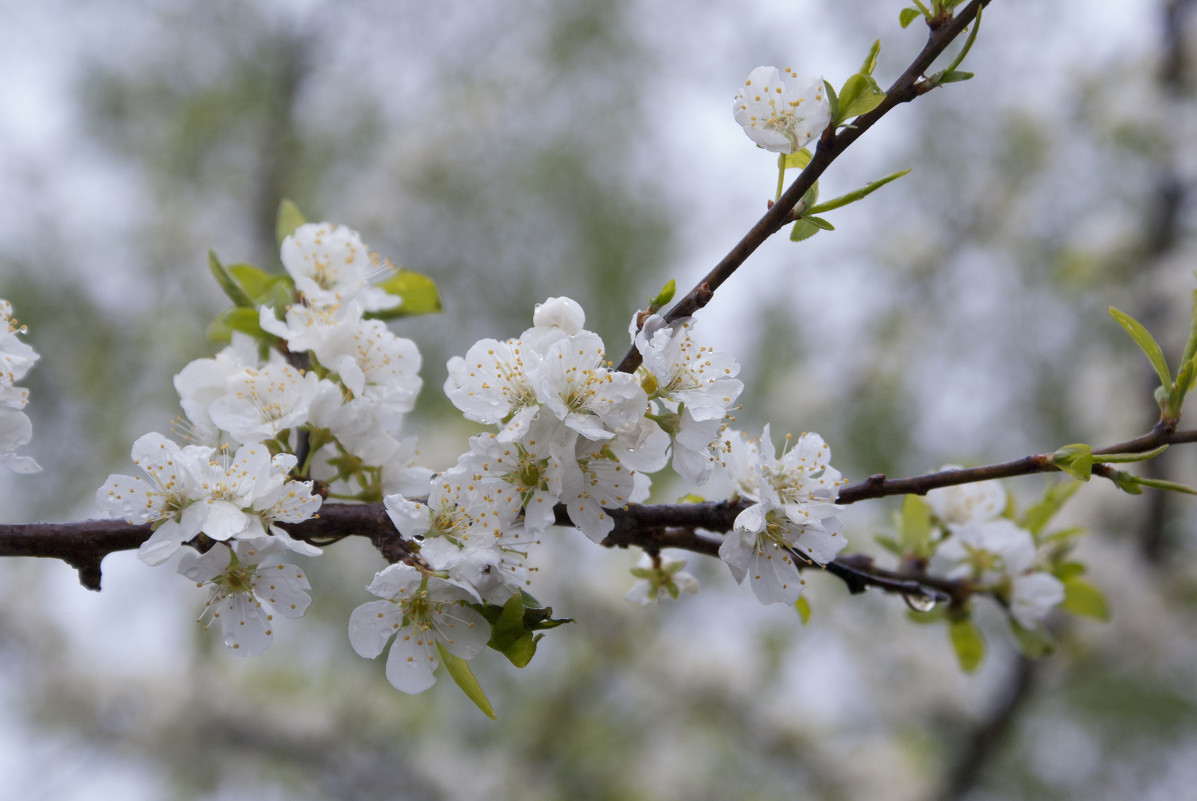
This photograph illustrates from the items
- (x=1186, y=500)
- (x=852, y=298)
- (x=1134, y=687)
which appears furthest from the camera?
(x=852, y=298)

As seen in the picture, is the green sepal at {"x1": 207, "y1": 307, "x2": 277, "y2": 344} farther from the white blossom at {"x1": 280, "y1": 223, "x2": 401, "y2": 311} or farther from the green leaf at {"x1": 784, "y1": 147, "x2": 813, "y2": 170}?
the green leaf at {"x1": 784, "y1": 147, "x2": 813, "y2": 170}

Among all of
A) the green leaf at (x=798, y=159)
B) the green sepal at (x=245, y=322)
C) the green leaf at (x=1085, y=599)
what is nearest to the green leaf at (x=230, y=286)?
the green sepal at (x=245, y=322)

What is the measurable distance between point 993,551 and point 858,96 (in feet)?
1.92

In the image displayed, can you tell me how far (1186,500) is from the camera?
10.5 feet

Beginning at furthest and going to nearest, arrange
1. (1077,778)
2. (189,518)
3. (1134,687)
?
(1077,778) → (1134,687) → (189,518)

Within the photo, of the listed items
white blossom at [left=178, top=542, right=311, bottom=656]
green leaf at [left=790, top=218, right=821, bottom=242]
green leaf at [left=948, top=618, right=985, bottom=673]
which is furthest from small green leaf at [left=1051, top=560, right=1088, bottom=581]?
white blossom at [left=178, top=542, right=311, bottom=656]

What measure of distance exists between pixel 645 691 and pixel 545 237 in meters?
2.27

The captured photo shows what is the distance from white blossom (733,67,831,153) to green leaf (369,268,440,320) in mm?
425

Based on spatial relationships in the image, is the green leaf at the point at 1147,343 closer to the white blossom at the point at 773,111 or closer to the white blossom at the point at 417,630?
the white blossom at the point at 773,111

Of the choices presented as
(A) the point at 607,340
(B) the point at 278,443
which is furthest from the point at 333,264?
(A) the point at 607,340

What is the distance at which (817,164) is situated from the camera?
69cm

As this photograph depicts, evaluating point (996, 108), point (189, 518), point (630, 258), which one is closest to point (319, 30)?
point (630, 258)

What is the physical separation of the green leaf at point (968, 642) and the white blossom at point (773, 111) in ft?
2.11

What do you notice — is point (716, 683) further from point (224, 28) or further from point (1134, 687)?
point (224, 28)
